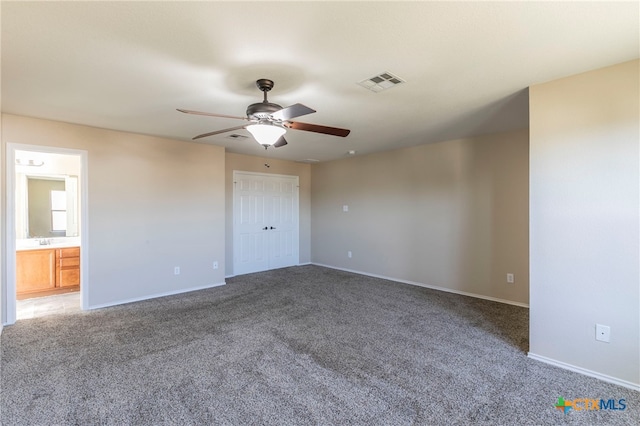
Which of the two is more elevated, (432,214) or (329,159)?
(329,159)

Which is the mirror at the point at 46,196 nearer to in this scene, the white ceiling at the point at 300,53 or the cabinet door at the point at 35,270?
the cabinet door at the point at 35,270

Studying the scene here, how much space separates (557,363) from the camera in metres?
2.51

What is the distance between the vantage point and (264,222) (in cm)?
638

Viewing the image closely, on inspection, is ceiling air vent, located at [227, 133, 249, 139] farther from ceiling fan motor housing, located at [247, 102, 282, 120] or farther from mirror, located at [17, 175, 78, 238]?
mirror, located at [17, 175, 78, 238]

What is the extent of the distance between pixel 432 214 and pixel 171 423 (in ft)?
14.4

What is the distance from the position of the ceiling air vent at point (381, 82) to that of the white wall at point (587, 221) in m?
1.27

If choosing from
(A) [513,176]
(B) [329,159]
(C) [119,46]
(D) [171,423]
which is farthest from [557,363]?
(B) [329,159]

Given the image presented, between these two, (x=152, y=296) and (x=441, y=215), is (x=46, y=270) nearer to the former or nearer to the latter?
(x=152, y=296)

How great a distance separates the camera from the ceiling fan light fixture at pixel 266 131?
7.84ft

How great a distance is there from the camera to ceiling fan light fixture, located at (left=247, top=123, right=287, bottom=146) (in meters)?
2.39

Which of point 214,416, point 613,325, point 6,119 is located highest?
point 6,119

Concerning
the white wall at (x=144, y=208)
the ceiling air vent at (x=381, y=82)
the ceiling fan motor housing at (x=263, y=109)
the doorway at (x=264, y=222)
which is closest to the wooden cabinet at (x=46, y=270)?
the white wall at (x=144, y=208)

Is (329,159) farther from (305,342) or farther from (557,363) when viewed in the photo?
(557,363)

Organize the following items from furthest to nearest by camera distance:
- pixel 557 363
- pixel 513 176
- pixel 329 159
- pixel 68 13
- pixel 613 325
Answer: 1. pixel 329 159
2. pixel 513 176
3. pixel 557 363
4. pixel 613 325
5. pixel 68 13
